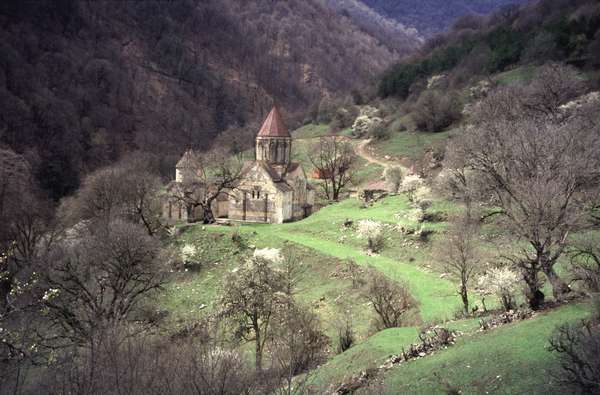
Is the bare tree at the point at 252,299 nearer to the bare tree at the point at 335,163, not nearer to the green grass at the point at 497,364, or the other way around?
the green grass at the point at 497,364

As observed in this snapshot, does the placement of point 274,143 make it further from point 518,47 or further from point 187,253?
point 518,47

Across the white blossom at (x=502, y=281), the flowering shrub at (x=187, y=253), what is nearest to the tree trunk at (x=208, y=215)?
the flowering shrub at (x=187, y=253)

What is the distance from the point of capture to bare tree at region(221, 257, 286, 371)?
21.0m

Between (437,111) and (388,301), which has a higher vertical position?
(437,111)

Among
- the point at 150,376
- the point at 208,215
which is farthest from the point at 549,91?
the point at 150,376

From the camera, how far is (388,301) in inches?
839

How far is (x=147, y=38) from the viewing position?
143 m

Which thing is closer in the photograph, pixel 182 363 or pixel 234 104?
pixel 182 363

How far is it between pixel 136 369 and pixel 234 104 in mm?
137486

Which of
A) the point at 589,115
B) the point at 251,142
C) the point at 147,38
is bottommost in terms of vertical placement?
the point at 589,115

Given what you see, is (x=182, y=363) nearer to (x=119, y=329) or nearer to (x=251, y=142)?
(x=119, y=329)

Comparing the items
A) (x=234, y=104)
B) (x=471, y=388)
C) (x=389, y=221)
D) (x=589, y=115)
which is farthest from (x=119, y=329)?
(x=234, y=104)

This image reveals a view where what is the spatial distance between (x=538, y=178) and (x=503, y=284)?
4382 millimetres

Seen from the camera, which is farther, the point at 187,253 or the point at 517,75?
the point at 517,75
